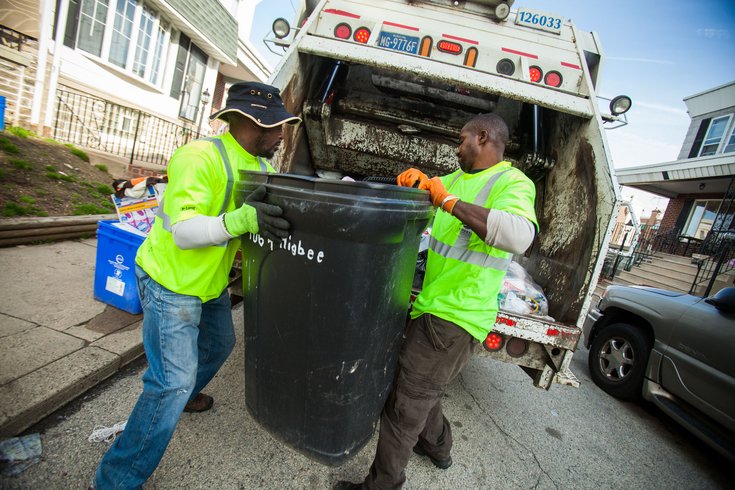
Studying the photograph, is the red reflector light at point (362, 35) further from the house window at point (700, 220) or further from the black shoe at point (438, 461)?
the house window at point (700, 220)

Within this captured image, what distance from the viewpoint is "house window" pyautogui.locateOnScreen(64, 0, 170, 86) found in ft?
24.5

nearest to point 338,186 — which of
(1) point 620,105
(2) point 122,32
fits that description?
(1) point 620,105

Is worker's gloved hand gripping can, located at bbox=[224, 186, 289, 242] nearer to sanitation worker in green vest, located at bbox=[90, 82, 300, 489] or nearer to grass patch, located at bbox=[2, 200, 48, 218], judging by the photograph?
sanitation worker in green vest, located at bbox=[90, 82, 300, 489]

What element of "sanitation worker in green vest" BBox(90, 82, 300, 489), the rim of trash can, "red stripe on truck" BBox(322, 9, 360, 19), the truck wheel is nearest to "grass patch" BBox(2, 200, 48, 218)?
"sanitation worker in green vest" BBox(90, 82, 300, 489)

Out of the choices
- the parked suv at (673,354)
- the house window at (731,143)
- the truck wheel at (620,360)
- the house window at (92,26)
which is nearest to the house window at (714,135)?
the house window at (731,143)

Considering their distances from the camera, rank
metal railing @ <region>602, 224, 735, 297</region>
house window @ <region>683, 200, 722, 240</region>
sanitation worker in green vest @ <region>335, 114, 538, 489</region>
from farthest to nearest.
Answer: house window @ <region>683, 200, 722, 240</region> < metal railing @ <region>602, 224, 735, 297</region> < sanitation worker in green vest @ <region>335, 114, 538, 489</region>

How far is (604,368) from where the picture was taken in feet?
12.3

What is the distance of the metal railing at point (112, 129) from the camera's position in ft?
24.1

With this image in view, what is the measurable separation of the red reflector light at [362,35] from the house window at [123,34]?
8002 millimetres

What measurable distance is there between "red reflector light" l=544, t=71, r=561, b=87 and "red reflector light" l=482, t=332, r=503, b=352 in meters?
1.76

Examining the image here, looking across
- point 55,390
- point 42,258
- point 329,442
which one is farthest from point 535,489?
point 42,258

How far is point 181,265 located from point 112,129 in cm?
939

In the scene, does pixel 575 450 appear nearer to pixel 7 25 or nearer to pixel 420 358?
pixel 420 358

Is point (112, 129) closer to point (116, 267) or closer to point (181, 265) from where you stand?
point (116, 267)
